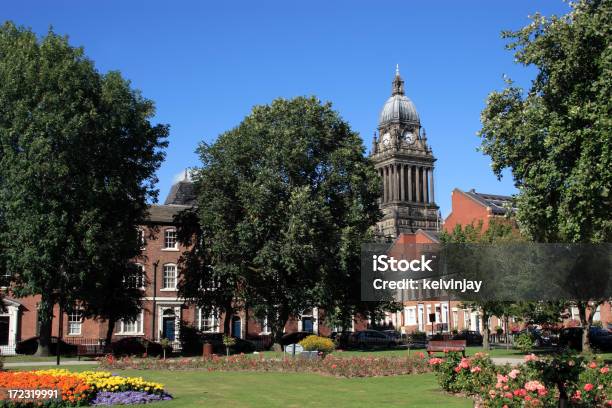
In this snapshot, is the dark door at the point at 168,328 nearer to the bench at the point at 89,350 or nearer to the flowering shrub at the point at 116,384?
the bench at the point at 89,350

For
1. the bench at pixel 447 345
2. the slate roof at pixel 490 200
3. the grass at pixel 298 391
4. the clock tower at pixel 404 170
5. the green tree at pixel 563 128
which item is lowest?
the grass at pixel 298 391

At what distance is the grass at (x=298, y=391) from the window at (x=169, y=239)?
34.2m

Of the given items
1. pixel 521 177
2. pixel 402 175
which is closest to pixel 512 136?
pixel 521 177

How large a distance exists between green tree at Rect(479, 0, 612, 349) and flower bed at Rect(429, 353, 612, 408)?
656 cm

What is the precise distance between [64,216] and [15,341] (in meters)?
21.4

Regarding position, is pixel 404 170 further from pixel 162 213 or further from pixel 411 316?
pixel 162 213

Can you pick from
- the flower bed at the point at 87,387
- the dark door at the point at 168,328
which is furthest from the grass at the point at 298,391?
the dark door at the point at 168,328

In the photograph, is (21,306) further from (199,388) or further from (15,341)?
(199,388)

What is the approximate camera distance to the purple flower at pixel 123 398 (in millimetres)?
15781

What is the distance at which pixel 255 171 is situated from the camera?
43406 mm

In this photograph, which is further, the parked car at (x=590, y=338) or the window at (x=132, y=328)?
the window at (x=132, y=328)

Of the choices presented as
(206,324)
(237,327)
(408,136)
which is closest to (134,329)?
(206,324)

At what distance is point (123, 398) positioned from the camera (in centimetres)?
1588

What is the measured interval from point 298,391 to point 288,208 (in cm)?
2338
